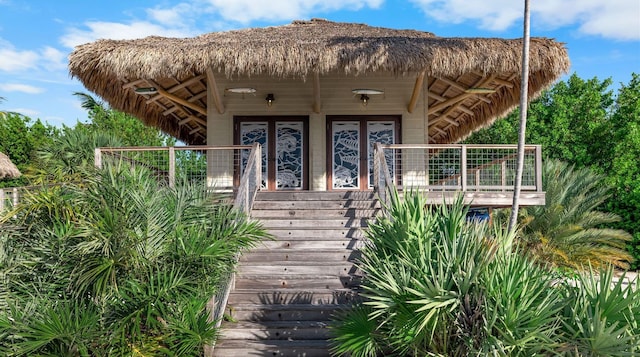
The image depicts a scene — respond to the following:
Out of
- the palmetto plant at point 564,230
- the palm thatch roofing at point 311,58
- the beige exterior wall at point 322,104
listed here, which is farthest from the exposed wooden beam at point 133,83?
the palmetto plant at point 564,230

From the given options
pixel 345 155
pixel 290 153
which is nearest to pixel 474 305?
pixel 345 155

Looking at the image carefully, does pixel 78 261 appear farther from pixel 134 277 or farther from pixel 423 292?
pixel 423 292

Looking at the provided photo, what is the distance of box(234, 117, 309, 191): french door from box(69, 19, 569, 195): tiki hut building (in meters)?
0.03

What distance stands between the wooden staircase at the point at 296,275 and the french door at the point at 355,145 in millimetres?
3064

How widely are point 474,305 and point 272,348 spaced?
2656 mm

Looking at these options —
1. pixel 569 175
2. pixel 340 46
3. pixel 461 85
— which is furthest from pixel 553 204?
pixel 340 46

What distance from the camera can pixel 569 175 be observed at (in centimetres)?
1919

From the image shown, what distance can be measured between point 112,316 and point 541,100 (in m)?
29.4

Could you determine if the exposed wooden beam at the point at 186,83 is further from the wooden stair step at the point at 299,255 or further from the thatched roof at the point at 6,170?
the thatched roof at the point at 6,170

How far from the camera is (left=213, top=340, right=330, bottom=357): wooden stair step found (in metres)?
6.01

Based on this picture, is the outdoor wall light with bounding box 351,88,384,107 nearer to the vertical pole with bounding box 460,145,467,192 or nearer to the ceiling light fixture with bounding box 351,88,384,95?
the ceiling light fixture with bounding box 351,88,384,95

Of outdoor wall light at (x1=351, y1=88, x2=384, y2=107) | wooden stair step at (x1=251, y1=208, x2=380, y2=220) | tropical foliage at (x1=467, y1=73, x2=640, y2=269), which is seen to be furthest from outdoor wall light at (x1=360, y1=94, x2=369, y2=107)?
tropical foliage at (x1=467, y1=73, x2=640, y2=269)

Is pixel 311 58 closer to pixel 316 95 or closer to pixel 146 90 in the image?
pixel 316 95

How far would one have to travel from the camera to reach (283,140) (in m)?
13.2
